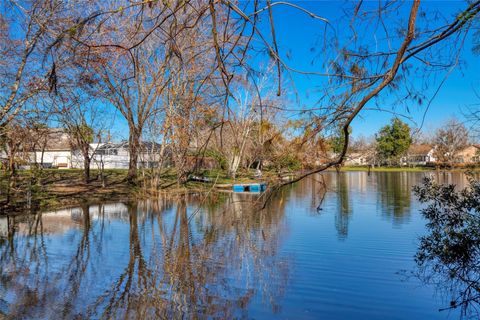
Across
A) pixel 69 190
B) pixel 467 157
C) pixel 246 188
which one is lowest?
pixel 246 188

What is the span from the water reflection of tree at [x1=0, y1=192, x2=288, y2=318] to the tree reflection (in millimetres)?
2788

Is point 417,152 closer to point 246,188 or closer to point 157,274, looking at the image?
point 246,188

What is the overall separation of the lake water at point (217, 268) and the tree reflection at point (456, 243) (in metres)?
0.33

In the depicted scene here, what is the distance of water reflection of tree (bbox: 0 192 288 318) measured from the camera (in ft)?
23.0

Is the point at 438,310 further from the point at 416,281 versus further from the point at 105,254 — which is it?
the point at 105,254

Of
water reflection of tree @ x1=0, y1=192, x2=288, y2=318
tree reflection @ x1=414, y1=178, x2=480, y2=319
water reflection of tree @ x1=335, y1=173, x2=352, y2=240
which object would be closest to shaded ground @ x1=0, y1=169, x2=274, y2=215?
water reflection of tree @ x1=0, y1=192, x2=288, y2=318

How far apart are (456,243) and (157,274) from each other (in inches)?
211

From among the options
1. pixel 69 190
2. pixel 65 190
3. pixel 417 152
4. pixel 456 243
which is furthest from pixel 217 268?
pixel 417 152

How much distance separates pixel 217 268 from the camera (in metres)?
9.40

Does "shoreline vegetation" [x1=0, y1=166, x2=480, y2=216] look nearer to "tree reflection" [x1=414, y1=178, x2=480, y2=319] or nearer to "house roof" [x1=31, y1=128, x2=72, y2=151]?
"house roof" [x1=31, y1=128, x2=72, y2=151]

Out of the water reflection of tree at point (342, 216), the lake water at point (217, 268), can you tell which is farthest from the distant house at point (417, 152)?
the lake water at point (217, 268)

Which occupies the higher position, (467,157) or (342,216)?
(467,157)

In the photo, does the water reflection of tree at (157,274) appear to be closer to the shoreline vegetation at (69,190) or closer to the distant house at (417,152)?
the shoreline vegetation at (69,190)

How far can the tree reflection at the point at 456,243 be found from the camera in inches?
283
